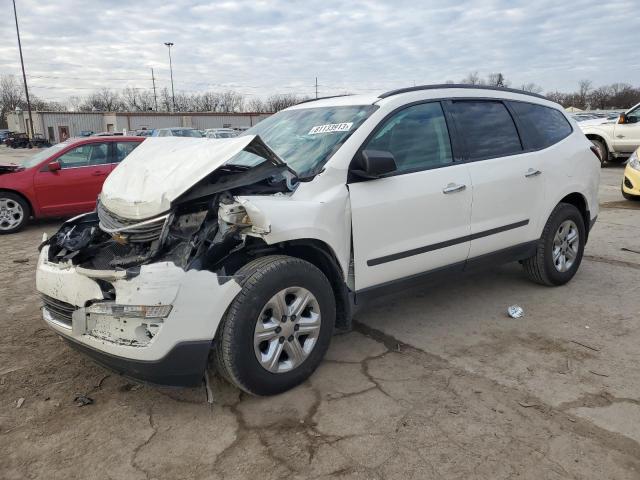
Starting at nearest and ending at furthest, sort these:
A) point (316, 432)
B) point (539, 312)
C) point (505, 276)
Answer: point (316, 432) < point (539, 312) < point (505, 276)

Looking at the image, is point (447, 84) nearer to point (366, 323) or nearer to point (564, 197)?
point (564, 197)

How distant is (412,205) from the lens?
3479mm

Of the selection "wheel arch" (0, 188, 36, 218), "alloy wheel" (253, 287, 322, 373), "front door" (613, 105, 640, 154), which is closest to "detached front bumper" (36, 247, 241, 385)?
"alloy wheel" (253, 287, 322, 373)

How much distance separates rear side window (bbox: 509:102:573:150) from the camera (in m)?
4.48

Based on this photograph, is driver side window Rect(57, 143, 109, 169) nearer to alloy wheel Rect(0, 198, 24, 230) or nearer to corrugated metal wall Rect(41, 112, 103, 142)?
alloy wheel Rect(0, 198, 24, 230)

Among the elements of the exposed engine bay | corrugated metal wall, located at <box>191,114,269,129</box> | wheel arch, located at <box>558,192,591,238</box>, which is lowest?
wheel arch, located at <box>558,192,591,238</box>

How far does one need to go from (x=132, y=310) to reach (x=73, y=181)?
6.89m

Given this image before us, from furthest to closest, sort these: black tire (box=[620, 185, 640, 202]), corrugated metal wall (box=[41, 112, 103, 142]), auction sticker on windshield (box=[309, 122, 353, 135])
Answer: corrugated metal wall (box=[41, 112, 103, 142]) < black tire (box=[620, 185, 640, 202]) < auction sticker on windshield (box=[309, 122, 353, 135])

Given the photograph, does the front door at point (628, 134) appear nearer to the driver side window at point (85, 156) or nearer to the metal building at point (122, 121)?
the driver side window at point (85, 156)

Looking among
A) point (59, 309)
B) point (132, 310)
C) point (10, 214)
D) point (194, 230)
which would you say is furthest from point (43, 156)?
point (132, 310)

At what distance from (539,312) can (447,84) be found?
2.08 m

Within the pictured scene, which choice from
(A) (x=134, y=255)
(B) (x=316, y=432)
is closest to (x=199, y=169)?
(A) (x=134, y=255)

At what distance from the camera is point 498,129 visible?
4.25m

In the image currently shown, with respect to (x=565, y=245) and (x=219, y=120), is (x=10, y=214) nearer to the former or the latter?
(x=565, y=245)
